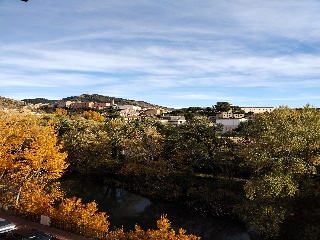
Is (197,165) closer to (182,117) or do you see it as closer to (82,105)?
(182,117)

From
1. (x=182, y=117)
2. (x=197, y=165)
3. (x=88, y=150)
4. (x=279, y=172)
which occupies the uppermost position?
(x=182, y=117)

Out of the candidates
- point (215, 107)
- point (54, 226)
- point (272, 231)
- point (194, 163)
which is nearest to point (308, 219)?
point (272, 231)

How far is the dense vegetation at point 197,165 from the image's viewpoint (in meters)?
25.8

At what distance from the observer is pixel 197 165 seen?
39.9 meters

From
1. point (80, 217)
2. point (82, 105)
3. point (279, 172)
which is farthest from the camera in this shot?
point (82, 105)

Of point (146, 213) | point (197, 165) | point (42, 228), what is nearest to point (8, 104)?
point (197, 165)

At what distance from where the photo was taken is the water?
30938mm

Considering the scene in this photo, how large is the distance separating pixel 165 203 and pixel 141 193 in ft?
14.0

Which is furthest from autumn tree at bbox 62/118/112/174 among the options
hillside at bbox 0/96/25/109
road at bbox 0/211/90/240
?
hillside at bbox 0/96/25/109

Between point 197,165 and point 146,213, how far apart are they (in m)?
9.09

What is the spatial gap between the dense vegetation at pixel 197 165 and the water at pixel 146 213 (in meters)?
1.23

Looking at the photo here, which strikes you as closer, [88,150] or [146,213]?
[146,213]

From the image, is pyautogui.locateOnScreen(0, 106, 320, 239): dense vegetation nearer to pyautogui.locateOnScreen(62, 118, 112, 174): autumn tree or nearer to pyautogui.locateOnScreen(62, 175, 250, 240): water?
pyautogui.locateOnScreen(62, 118, 112, 174): autumn tree

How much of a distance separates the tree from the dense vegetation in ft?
0.26
